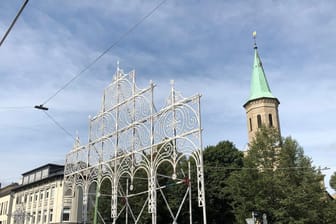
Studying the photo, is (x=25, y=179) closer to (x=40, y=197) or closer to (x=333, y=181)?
(x=40, y=197)

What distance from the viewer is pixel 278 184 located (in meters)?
26.4

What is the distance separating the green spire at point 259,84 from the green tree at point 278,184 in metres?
25.7

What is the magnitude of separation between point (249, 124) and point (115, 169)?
35.7m

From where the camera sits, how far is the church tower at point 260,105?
5400 cm

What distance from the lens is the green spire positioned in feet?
182

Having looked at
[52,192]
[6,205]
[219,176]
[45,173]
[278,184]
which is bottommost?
[278,184]

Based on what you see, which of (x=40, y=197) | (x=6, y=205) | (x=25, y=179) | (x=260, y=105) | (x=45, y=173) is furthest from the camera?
(x=6, y=205)

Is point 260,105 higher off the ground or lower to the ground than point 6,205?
higher

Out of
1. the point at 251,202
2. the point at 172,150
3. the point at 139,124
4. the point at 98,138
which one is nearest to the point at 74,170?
the point at 98,138

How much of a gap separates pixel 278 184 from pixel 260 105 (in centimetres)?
2931

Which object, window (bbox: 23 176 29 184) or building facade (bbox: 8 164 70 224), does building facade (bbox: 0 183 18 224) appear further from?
window (bbox: 23 176 29 184)

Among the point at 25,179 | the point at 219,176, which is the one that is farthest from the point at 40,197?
the point at 219,176

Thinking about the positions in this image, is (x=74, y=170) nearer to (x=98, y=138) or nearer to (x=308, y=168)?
(x=98, y=138)

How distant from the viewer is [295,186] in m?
26.5
